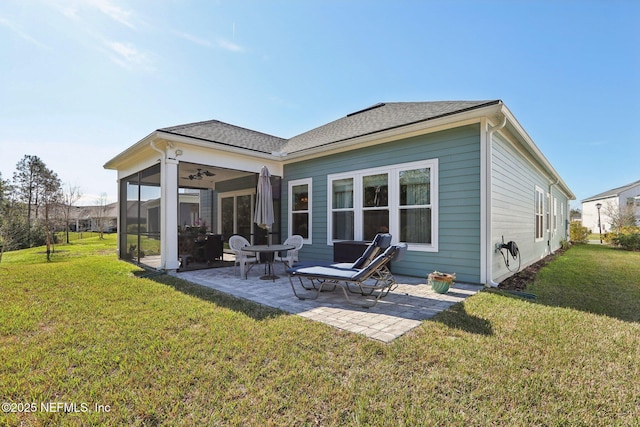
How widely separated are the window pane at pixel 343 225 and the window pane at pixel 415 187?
148 cm

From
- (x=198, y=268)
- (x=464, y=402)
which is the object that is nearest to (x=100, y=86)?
(x=198, y=268)

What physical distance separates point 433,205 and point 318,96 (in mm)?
7201

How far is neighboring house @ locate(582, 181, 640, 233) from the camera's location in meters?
25.4

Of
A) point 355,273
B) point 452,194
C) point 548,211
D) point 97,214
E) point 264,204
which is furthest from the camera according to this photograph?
point 97,214

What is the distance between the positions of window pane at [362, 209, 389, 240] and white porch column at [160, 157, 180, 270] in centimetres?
452

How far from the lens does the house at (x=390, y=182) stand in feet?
18.0

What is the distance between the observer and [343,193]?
297 inches

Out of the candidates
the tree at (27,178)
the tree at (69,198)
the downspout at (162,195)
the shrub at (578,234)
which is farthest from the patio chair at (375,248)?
the tree at (27,178)

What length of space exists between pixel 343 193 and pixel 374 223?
1204 mm

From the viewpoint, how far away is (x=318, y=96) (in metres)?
11.1

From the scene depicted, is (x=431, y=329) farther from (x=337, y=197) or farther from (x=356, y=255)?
(x=337, y=197)

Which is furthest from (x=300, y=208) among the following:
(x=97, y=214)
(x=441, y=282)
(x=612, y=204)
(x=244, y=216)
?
(x=612, y=204)

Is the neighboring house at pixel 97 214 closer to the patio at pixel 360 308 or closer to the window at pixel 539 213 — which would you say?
the patio at pixel 360 308

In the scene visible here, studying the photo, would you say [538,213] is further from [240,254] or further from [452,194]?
[240,254]
